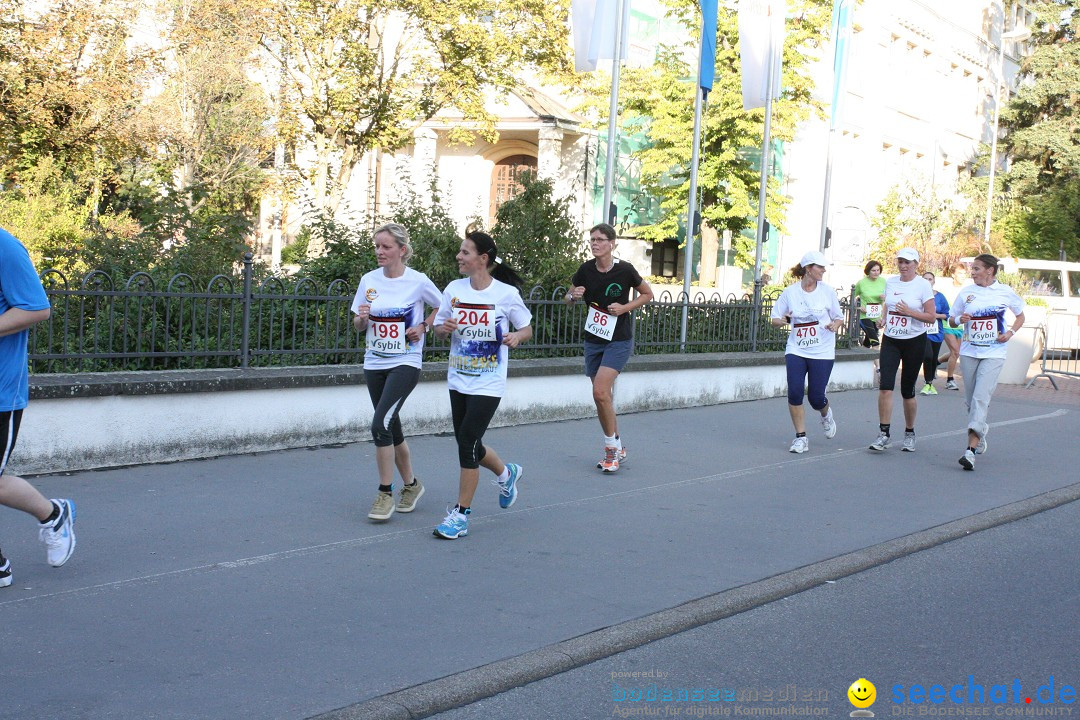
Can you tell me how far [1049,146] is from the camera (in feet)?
148

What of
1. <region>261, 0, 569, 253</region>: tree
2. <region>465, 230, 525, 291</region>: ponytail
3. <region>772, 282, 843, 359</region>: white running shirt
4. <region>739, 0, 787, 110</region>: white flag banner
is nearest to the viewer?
<region>465, 230, 525, 291</region>: ponytail

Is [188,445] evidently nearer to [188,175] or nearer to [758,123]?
[188,175]

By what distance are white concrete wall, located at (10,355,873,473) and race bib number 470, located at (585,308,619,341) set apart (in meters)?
2.03

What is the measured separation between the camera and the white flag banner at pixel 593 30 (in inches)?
564

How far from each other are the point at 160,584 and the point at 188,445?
3.25 m

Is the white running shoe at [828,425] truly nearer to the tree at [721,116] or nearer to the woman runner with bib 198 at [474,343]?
the woman runner with bib 198 at [474,343]

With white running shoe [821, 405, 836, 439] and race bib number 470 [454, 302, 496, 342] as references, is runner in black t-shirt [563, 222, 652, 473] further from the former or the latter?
white running shoe [821, 405, 836, 439]

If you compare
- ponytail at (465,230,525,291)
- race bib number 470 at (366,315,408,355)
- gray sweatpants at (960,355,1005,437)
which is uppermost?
ponytail at (465,230,525,291)

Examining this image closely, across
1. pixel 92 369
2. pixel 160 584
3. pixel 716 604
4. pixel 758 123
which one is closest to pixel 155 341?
pixel 92 369

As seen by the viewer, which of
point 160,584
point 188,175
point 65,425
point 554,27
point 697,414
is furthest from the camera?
point 188,175

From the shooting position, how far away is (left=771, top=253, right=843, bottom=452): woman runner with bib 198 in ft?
35.0

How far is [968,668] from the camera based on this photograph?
504 centimetres

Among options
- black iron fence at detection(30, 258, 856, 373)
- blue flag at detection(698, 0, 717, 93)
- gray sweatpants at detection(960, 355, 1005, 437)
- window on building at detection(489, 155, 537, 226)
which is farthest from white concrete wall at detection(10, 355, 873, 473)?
window on building at detection(489, 155, 537, 226)

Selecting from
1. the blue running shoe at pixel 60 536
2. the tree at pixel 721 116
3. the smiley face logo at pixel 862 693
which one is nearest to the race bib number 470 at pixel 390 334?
the blue running shoe at pixel 60 536
